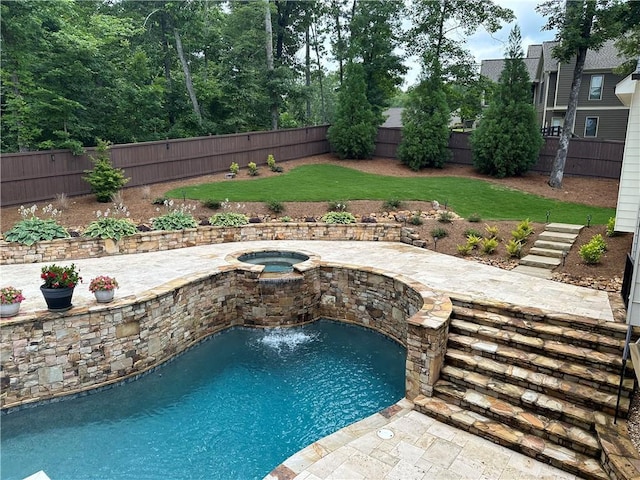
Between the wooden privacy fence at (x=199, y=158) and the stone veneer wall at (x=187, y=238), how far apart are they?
12.1ft

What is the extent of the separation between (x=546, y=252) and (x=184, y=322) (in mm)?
8504

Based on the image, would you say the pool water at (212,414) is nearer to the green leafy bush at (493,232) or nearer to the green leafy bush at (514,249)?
the green leafy bush at (514,249)

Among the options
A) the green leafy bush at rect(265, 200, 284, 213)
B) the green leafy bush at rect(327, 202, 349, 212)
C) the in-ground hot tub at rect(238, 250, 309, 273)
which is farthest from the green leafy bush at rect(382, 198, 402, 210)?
the in-ground hot tub at rect(238, 250, 309, 273)

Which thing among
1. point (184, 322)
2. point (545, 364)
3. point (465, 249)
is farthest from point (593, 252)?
point (184, 322)

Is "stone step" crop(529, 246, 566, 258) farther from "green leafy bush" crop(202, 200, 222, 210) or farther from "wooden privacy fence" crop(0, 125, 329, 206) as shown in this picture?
"wooden privacy fence" crop(0, 125, 329, 206)

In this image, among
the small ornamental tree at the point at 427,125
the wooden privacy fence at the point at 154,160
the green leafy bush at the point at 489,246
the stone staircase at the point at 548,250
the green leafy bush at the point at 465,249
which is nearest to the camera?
the stone staircase at the point at 548,250

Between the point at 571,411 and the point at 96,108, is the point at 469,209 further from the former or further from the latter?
the point at 96,108

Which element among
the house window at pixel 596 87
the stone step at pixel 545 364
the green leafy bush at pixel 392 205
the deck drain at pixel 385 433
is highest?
the house window at pixel 596 87

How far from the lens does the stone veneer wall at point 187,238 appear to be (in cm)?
1045

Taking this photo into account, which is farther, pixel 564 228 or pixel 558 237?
pixel 564 228

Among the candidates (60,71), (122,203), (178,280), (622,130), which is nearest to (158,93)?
(60,71)

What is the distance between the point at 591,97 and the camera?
2297cm

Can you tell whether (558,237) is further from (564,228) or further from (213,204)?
(213,204)

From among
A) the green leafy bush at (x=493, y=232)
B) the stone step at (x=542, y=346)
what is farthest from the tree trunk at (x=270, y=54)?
the stone step at (x=542, y=346)
